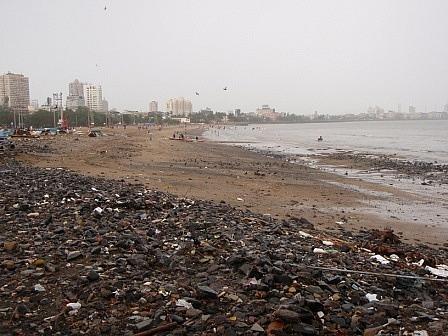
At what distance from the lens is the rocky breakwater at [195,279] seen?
12.9 feet

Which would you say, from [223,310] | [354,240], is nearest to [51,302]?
[223,310]

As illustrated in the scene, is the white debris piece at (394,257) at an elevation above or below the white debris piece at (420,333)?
below

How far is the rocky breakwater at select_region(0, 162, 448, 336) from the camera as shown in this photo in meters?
3.92

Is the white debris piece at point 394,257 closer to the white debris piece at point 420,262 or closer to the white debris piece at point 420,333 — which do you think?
the white debris piece at point 420,262

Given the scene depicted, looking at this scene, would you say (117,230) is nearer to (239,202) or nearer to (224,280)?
(224,280)

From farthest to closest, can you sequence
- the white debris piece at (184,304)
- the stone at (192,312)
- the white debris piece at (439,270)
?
the white debris piece at (439,270) → the white debris piece at (184,304) → the stone at (192,312)

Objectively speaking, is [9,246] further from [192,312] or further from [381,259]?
[381,259]

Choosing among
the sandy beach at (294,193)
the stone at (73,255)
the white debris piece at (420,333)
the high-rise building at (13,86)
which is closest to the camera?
the white debris piece at (420,333)

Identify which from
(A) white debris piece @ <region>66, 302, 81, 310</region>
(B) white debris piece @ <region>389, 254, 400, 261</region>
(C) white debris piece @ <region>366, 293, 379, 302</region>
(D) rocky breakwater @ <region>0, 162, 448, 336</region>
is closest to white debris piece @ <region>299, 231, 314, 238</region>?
(D) rocky breakwater @ <region>0, 162, 448, 336</region>

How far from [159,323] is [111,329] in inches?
17.9

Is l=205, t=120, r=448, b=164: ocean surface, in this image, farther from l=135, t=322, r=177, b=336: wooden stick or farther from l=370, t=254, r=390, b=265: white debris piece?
l=135, t=322, r=177, b=336: wooden stick

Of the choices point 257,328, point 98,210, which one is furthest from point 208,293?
point 98,210

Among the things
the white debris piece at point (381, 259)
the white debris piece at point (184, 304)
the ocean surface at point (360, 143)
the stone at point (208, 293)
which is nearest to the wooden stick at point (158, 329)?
the white debris piece at point (184, 304)

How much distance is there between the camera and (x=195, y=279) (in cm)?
499
